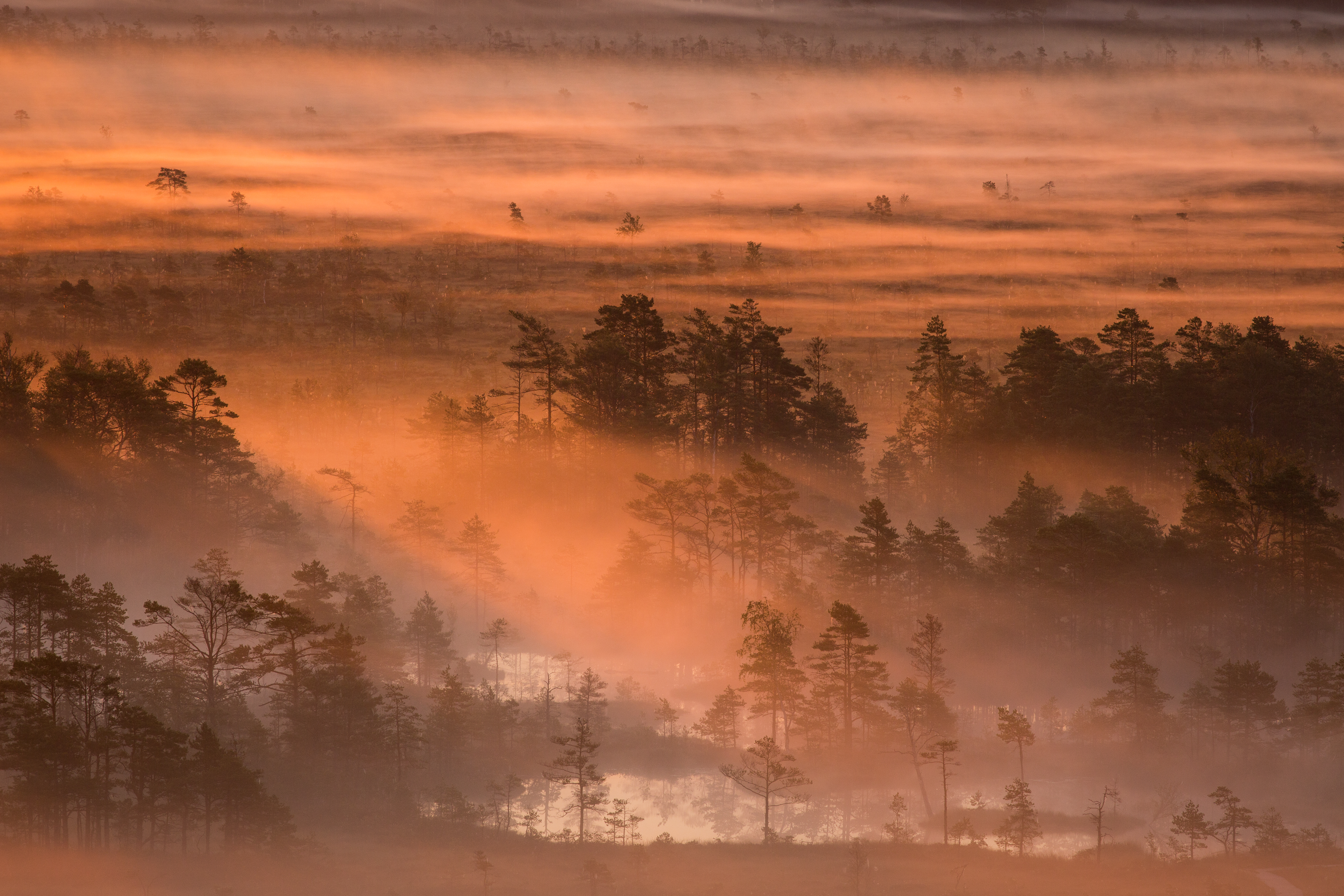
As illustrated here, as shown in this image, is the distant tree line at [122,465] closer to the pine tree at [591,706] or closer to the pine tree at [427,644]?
the pine tree at [427,644]

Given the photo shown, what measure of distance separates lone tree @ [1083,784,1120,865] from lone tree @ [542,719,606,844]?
21475mm

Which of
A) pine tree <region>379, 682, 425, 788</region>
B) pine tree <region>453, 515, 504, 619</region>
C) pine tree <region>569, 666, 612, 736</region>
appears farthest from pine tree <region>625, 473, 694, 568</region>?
pine tree <region>379, 682, 425, 788</region>

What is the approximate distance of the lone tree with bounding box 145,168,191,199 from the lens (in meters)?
183

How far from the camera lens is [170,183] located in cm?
18350

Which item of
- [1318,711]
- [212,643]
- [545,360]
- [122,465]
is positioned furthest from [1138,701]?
[122,465]

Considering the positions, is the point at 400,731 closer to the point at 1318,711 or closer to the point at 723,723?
the point at 723,723

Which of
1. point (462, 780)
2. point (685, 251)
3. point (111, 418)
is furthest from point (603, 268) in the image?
point (462, 780)

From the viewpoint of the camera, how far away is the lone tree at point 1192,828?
1853 inches

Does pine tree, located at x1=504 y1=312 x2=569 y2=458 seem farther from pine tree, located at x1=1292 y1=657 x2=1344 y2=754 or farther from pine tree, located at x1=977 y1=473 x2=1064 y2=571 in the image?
pine tree, located at x1=1292 y1=657 x2=1344 y2=754

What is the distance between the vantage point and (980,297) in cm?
16588

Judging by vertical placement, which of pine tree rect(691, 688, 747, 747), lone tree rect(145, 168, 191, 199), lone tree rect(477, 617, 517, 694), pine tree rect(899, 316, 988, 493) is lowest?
pine tree rect(691, 688, 747, 747)

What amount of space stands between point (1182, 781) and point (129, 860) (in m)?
44.6

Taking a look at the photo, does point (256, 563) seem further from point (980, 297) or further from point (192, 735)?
A: point (980, 297)

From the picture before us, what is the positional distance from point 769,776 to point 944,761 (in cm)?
877
